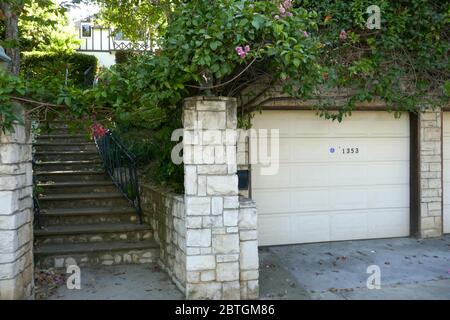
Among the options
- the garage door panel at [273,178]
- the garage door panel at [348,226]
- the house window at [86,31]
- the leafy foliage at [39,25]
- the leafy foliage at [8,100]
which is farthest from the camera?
the house window at [86,31]

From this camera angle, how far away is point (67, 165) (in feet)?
24.2

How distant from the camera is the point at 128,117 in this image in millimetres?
4230

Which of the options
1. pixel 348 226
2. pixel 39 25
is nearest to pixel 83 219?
pixel 39 25

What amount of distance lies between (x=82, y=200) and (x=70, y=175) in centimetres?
84

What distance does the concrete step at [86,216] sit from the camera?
5.91 meters

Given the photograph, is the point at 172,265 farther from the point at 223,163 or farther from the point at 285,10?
the point at 285,10

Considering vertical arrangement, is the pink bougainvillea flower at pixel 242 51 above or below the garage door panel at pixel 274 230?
above

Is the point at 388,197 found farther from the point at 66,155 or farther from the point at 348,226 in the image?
the point at 66,155

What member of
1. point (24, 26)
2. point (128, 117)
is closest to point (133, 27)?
point (24, 26)

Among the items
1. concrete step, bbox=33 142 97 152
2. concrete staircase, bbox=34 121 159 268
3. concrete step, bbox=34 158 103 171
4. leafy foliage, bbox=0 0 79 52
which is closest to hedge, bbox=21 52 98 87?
leafy foliage, bbox=0 0 79 52

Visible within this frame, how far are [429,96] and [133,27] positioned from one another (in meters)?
5.28

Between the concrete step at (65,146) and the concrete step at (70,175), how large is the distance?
40.8 inches

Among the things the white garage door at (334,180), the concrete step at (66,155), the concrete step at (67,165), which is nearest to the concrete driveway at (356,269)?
the white garage door at (334,180)

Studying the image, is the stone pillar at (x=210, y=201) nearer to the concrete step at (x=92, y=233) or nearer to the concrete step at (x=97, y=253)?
the concrete step at (x=97, y=253)
